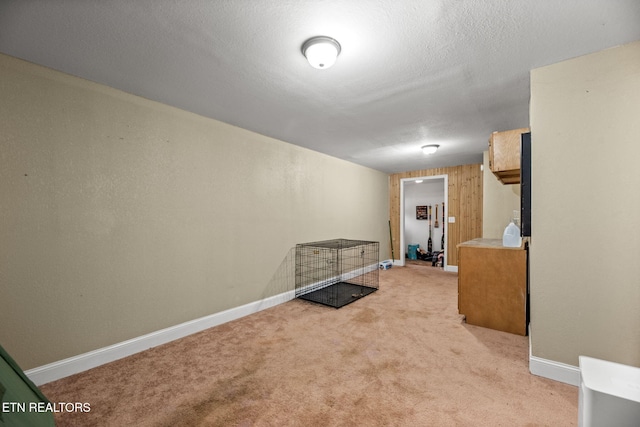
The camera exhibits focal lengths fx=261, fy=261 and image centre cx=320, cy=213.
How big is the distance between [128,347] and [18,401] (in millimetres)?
1198

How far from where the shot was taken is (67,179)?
1.99 meters

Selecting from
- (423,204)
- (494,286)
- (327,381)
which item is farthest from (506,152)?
(423,204)

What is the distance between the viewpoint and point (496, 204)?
13.3ft

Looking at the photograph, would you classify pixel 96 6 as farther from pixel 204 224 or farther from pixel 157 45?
pixel 204 224

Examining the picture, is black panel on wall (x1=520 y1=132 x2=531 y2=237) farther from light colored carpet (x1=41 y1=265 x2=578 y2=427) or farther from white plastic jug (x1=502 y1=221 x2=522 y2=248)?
light colored carpet (x1=41 y1=265 x2=578 y2=427)

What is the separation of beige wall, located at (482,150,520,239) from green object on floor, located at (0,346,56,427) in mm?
4911

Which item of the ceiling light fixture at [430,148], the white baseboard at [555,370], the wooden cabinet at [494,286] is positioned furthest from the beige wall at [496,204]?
the white baseboard at [555,370]

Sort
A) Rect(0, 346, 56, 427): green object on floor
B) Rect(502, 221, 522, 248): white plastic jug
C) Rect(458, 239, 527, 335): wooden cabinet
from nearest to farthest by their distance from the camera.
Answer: Rect(0, 346, 56, 427): green object on floor → Rect(458, 239, 527, 335): wooden cabinet → Rect(502, 221, 522, 248): white plastic jug

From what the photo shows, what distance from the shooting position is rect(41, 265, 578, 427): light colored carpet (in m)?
1.53

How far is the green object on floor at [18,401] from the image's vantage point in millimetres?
1029

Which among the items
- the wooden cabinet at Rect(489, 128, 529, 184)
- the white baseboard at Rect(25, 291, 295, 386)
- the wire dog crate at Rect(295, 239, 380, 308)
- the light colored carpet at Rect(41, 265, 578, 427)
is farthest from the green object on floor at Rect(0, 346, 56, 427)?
the wooden cabinet at Rect(489, 128, 529, 184)

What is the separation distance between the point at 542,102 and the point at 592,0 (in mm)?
712

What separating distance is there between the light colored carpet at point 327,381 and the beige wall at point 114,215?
0.40m

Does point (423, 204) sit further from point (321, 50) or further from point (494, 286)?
point (321, 50)
